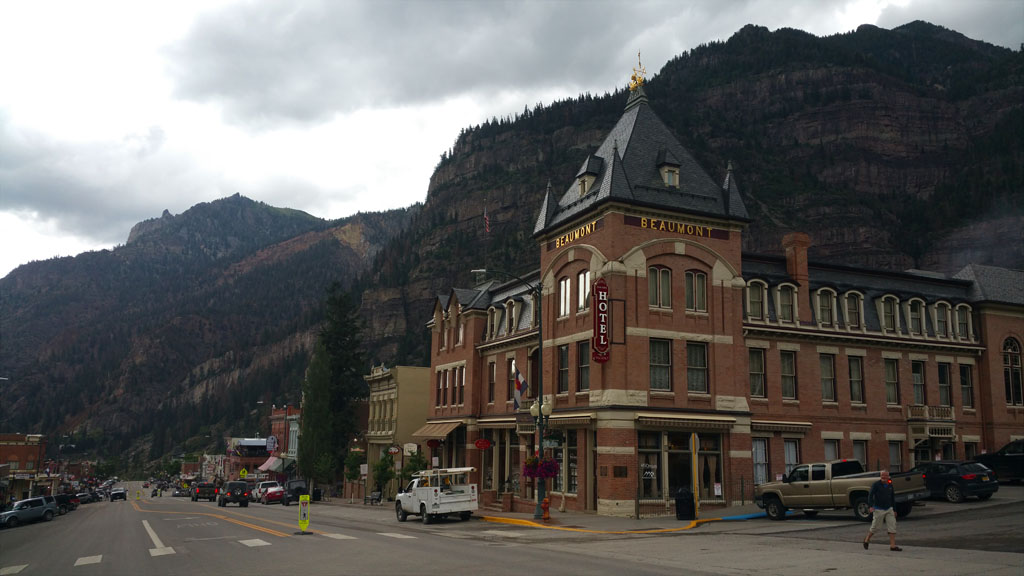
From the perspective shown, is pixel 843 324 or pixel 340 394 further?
pixel 340 394

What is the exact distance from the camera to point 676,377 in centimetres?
3409

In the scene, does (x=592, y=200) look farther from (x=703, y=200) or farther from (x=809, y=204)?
(x=809, y=204)

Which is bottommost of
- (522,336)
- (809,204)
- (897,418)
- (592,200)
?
(897,418)

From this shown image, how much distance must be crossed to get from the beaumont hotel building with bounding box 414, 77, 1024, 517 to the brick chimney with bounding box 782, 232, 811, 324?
4.1 inches

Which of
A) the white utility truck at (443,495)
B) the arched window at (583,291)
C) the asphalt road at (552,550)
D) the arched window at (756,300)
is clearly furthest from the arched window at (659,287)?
the white utility truck at (443,495)

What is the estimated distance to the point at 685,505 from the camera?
29.5 meters

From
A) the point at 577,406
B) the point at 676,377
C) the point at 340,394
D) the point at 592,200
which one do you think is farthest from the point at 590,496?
the point at 340,394

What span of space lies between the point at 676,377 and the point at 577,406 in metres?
4.77

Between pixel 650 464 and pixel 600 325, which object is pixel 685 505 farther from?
pixel 600 325

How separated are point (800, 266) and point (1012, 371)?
603 inches

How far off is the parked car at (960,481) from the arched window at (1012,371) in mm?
16604

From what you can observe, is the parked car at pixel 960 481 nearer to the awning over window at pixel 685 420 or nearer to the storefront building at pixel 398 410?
the awning over window at pixel 685 420

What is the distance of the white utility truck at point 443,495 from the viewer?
32469 mm

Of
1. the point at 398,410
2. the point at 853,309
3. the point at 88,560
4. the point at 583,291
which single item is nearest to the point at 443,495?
the point at 583,291
